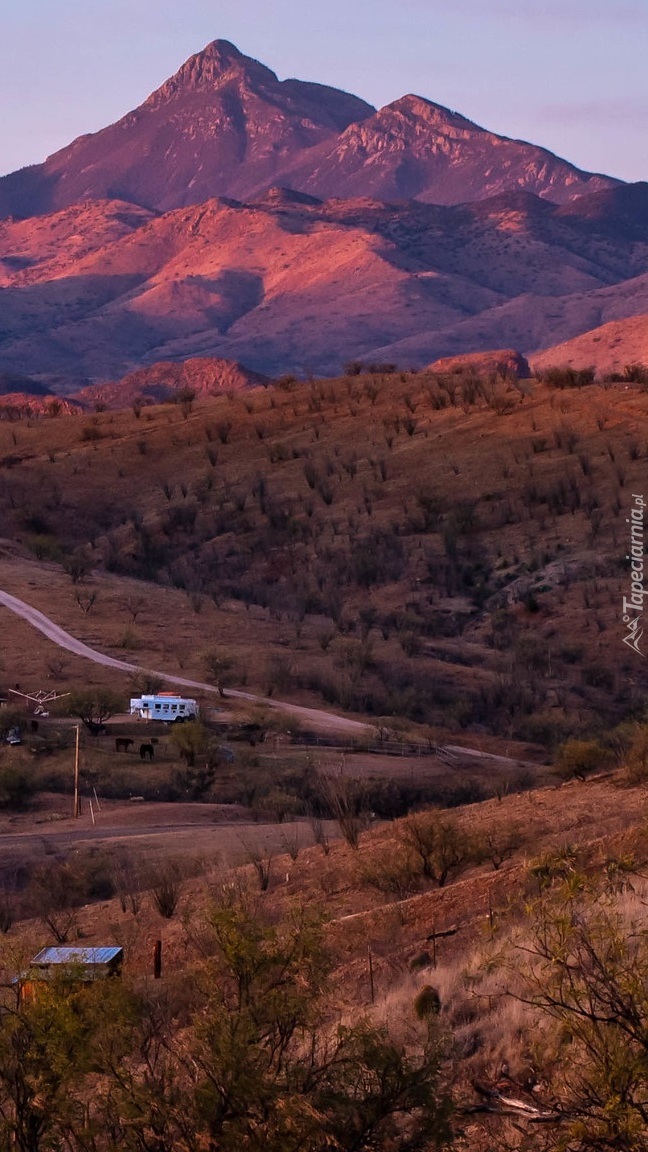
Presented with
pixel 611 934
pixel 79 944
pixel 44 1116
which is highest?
pixel 611 934

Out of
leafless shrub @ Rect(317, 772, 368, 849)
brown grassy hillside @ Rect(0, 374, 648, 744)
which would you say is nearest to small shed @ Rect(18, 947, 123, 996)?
leafless shrub @ Rect(317, 772, 368, 849)

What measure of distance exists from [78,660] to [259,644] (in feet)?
15.6

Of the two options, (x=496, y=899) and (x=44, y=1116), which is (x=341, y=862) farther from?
(x=44, y=1116)

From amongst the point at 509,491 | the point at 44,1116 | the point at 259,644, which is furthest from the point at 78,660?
the point at 44,1116

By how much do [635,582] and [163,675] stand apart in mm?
12953

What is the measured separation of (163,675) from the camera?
35469 mm

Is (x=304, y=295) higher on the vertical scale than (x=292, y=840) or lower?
higher

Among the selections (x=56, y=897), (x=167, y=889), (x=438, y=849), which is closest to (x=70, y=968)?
(x=438, y=849)

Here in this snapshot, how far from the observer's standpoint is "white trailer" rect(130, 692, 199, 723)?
102ft

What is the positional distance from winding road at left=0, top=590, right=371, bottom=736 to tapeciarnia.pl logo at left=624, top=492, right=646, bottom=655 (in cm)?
796

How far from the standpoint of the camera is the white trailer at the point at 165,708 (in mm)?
30984

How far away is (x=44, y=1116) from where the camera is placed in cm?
685

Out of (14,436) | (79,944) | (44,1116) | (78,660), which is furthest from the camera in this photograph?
(14,436)

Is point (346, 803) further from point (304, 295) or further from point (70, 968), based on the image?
point (304, 295)
